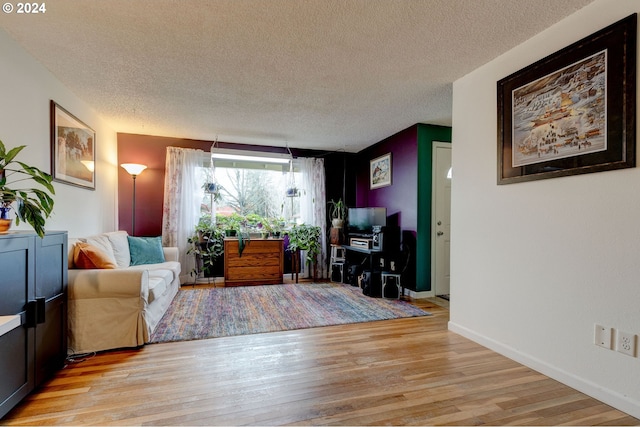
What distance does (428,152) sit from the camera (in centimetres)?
391

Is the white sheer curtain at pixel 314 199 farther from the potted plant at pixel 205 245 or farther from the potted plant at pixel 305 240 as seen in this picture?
the potted plant at pixel 205 245

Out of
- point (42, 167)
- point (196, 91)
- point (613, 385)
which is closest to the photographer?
point (613, 385)

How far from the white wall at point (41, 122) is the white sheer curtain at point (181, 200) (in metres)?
0.85

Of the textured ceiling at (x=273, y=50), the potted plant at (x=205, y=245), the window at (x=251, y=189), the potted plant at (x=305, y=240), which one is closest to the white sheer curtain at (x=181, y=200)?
the potted plant at (x=205, y=245)

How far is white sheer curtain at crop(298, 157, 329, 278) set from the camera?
521 centimetres

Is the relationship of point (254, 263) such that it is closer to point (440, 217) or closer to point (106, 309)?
point (106, 309)

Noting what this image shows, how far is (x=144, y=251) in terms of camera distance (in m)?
3.73

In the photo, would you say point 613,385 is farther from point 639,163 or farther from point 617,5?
point 617,5

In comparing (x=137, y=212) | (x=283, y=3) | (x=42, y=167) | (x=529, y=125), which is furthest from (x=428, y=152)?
(x=137, y=212)

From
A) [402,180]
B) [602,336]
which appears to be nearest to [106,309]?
[602,336]

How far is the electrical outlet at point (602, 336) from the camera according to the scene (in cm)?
161

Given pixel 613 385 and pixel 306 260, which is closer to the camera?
pixel 613 385

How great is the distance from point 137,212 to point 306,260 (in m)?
2.75

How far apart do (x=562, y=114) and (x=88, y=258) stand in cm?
361
